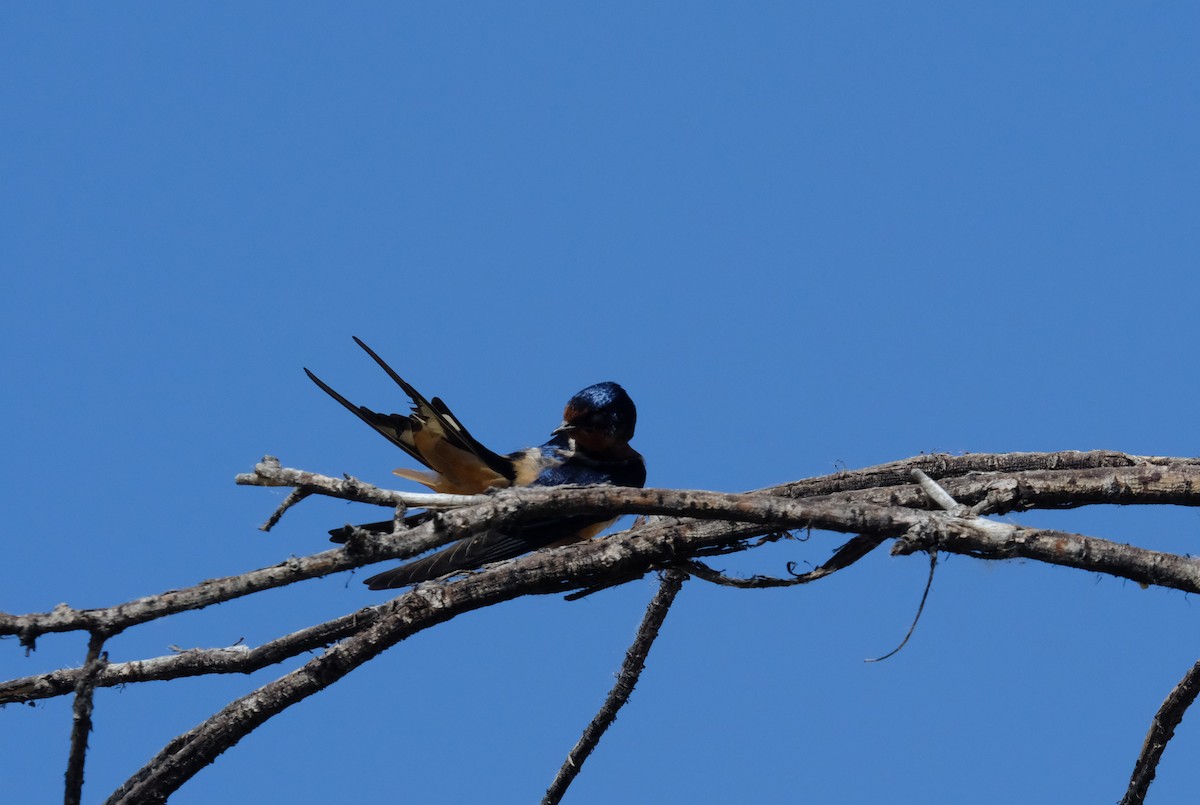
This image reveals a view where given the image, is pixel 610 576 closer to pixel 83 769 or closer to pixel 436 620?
pixel 436 620

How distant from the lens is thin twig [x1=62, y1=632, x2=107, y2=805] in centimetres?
408

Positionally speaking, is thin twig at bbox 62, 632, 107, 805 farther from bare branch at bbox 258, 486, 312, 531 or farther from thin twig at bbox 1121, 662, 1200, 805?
thin twig at bbox 1121, 662, 1200, 805

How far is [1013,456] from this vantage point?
609cm

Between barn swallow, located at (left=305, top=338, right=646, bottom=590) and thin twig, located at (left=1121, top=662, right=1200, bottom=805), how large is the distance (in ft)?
8.73

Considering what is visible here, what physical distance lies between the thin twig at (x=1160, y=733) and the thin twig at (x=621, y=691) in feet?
7.40

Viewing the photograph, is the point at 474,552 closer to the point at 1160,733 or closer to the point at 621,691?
the point at 621,691

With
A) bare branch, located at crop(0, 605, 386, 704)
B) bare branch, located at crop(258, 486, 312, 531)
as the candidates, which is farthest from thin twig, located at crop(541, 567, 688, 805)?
bare branch, located at crop(258, 486, 312, 531)

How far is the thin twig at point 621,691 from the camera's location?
6.50 meters

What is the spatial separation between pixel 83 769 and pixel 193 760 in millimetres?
478

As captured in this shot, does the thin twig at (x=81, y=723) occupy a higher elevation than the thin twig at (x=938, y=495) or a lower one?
lower

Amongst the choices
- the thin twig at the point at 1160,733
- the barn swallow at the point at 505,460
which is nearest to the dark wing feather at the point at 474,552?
the barn swallow at the point at 505,460

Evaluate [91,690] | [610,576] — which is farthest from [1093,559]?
[91,690]

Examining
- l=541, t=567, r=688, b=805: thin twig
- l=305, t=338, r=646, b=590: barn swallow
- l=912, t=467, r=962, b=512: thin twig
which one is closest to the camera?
l=912, t=467, r=962, b=512: thin twig

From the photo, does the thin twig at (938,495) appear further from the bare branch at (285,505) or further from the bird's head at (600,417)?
the bird's head at (600,417)
